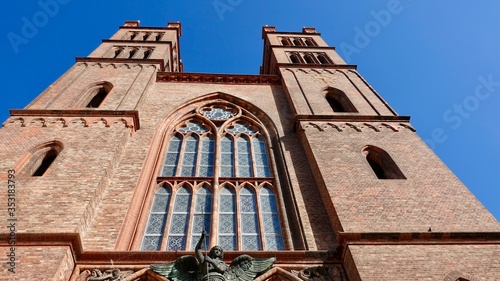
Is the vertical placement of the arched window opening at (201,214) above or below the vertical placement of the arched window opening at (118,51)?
below

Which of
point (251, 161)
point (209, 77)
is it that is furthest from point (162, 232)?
point (209, 77)

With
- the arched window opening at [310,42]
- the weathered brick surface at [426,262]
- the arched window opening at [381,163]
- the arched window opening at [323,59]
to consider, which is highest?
the arched window opening at [310,42]

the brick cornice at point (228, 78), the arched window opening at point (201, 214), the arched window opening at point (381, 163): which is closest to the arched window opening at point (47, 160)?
the arched window opening at point (201, 214)

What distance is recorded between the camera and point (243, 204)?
950cm

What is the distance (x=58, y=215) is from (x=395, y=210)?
20.6ft

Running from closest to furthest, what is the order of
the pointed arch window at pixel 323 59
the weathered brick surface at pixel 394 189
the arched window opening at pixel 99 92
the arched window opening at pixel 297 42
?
the weathered brick surface at pixel 394 189, the arched window opening at pixel 99 92, the pointed arch window at pixel 323 59, the arched window opening at pixel 297 42

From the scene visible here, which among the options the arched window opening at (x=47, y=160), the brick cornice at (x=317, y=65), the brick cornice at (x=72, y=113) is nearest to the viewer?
the arched window opening at (x=47, y=160)

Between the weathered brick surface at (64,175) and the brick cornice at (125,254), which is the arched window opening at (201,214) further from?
the weathered brick surface at (64,175)

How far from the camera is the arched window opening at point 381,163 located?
9.84 m

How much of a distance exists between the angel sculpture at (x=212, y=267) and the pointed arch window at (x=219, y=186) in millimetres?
1235

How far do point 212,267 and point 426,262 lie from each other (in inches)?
136

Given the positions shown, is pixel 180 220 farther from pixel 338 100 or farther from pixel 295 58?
pixel 295 58

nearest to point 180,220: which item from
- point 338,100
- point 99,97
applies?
point 99,97

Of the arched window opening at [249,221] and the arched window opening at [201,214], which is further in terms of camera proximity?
the arched window opening at [201,214]
